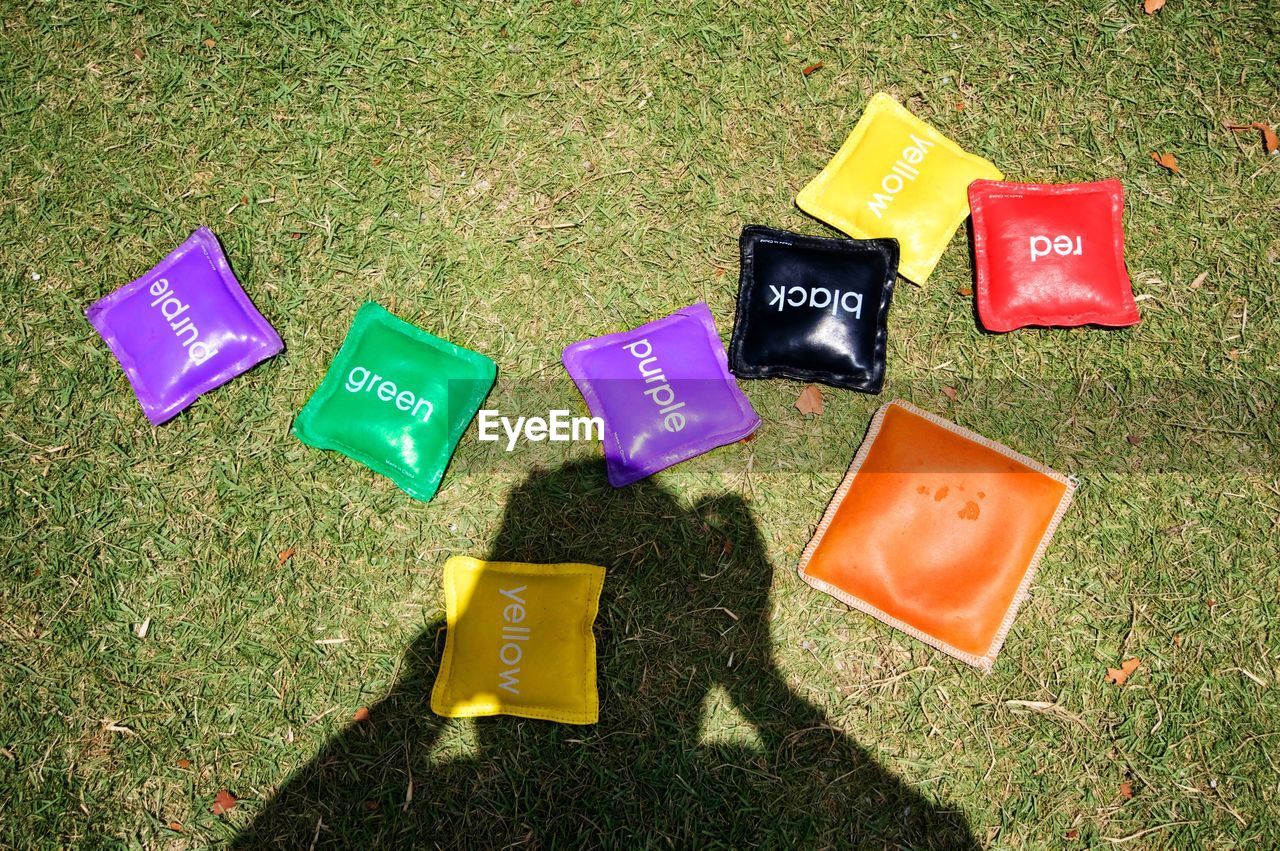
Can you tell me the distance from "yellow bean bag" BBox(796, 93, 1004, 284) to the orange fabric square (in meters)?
1.02

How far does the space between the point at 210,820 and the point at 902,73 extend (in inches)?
217

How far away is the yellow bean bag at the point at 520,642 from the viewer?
3.58 m

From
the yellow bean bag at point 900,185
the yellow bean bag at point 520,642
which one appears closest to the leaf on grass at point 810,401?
the yellow bean bag at point 900,185

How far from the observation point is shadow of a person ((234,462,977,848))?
361 centimetres

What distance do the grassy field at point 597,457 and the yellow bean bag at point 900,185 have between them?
0.47 ft

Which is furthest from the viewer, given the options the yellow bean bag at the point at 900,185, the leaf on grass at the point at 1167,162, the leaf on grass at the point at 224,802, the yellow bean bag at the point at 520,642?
the leaf on grass at the point at 1167,162

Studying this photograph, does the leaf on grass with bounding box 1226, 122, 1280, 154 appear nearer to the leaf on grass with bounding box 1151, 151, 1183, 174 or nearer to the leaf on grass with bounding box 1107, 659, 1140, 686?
the leaf on grass with bounding box 1151, 151, 1183, 174

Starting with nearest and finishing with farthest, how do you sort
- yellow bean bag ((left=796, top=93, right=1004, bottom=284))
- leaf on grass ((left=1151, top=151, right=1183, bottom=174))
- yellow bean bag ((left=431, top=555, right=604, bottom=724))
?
1. yellow bean bag ((left=431, top=555, right=604, bottom=724))
2. yellow bean bag ((left=796, top=93, right=1004, bottom=284))
3. leaf on grass ((left=1151, top=151, right=1183, bottom=174))

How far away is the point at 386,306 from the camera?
3994 mm

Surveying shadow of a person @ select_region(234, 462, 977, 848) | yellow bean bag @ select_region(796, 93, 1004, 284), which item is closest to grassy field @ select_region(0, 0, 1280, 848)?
shadow of a person @ select_region(234, 462, 977, 848)

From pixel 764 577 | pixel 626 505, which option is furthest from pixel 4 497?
pixel 764 577

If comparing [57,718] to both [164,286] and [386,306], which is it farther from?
[386,306]

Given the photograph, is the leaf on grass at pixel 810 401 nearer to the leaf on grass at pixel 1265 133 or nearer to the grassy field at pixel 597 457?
the grassy field at pixel 597 457

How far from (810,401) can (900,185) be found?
1277mm
